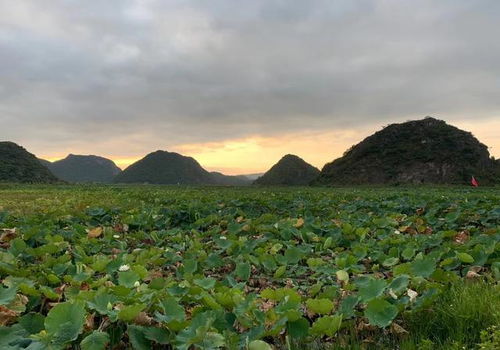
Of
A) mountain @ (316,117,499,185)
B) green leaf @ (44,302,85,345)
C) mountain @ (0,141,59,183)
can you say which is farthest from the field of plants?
mountain @ (0,141,59,183)

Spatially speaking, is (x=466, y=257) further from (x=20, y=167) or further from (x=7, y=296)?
(x=20, y=167)

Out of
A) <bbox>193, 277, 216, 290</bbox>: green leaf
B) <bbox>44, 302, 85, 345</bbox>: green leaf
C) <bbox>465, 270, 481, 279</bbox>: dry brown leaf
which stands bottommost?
<bbox>465, 270, 481, 279</bbox>: dry brown leaf

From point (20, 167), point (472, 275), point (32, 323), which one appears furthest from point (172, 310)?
point (20, 167)

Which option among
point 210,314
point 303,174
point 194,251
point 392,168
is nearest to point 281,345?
point 210,314

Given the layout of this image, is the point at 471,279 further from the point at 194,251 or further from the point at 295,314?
the point at 194,251

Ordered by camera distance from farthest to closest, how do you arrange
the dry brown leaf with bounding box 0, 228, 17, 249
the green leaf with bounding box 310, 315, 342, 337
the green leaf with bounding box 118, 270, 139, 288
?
the dry brown leaf with bounding box 0, 228, 17, 249 → the green leaf with bounding box 118, 270, 139, 288 → the green leaf with bounding box 310, 315, 342, 337

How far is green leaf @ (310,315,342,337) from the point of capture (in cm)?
277

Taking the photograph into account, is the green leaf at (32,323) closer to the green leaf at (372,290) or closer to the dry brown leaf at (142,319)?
the dry brown leaf at (142,319)

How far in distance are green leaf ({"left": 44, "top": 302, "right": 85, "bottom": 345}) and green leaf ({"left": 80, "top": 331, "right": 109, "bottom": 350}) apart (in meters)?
0.07

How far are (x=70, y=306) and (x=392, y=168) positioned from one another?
74.5m

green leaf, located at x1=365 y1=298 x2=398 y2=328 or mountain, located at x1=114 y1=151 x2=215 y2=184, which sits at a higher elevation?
mountain, located at x1=114 y1=151 x2=215 y2=184

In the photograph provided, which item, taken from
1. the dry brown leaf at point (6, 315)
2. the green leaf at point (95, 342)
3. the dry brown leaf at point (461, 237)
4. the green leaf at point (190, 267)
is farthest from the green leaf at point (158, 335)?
the dry brown leaf at point (461, 237)

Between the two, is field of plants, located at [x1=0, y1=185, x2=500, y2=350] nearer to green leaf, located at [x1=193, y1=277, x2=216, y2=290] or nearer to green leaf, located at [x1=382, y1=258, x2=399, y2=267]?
green leaf, located at [x1=193, y1=277, x2=216, y2=290]

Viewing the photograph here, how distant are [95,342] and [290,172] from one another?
370ft
